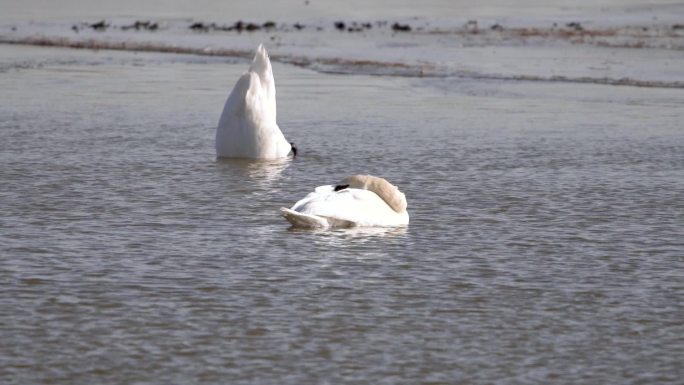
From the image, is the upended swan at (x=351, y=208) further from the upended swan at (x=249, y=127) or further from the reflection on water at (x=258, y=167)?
the upended swan at (x=249, y=127)

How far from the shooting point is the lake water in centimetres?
703

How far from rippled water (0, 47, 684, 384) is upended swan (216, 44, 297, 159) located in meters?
0.25

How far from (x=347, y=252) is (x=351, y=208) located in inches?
32.9

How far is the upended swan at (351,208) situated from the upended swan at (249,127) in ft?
11.3

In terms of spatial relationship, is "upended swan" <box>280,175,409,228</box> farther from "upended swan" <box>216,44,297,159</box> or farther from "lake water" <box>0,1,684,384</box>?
"upended swan" <box>216,44,297,159</box>

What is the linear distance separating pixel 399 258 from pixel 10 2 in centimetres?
3179

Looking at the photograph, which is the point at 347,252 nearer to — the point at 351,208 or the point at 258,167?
the point at 351,208

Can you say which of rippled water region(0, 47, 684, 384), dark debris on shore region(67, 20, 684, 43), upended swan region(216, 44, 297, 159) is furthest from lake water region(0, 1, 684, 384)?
dark debris on shore region(67, 20, 684, 43)

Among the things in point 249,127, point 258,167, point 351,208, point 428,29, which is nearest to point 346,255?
point 351,208

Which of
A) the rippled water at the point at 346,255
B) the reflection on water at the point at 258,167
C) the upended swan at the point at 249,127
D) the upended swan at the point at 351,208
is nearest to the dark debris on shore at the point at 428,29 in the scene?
the rippled water at the point at 346,255

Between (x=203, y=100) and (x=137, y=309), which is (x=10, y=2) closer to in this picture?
(x=203, y=100)

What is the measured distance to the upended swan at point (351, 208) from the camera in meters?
10.2

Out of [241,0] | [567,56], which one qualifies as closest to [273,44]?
[567,56]

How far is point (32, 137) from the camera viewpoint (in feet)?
50.2
